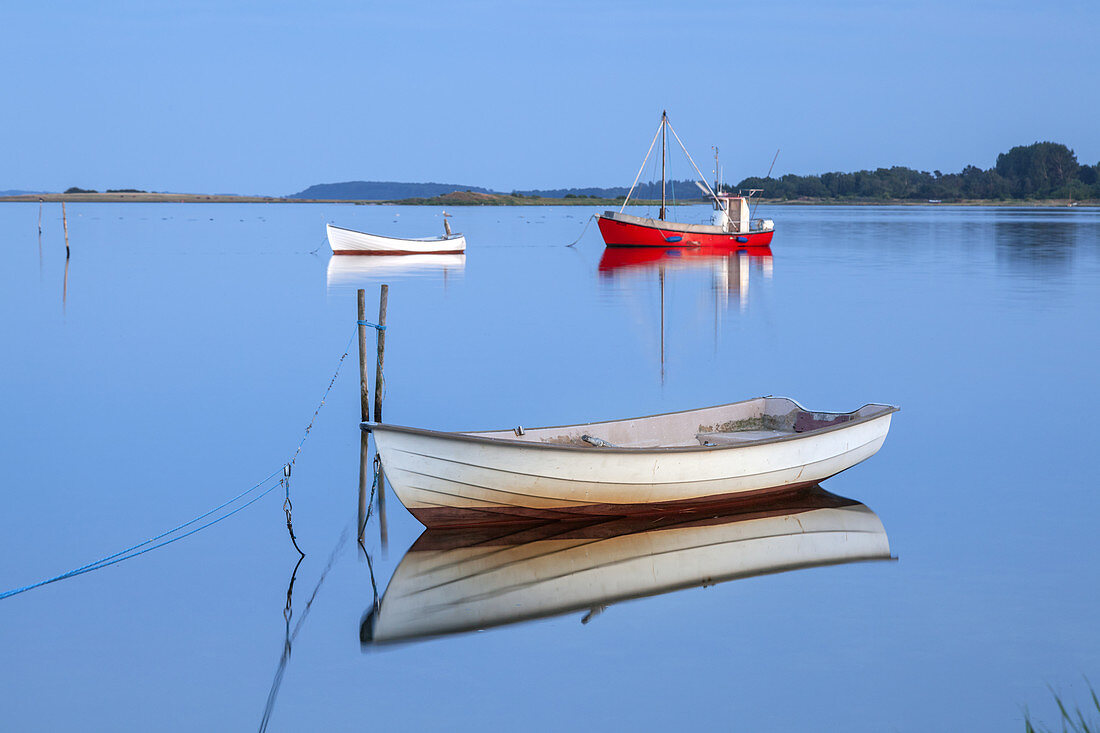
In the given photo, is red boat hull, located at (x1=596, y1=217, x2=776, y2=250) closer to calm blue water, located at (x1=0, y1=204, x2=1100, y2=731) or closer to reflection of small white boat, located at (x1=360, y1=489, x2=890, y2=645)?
calm blue water, located at (x1=0, y1=204, x2=1100, y2=731)

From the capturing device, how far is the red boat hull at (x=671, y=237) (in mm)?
58438

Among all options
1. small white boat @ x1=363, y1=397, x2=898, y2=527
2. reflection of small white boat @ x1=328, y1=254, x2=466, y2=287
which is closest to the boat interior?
small white boat @ x1=363, y1=397, x2=898, y2=527

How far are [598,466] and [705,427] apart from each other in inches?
110

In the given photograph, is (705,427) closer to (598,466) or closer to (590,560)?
(598,466)

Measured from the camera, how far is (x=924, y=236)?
82.4 meters

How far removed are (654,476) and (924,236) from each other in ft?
250

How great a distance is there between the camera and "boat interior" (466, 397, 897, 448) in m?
12.1

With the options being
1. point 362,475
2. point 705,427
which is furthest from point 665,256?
point 362,475

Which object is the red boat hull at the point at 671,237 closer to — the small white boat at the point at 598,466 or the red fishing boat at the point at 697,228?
the red fishing boat at the point at 697,228

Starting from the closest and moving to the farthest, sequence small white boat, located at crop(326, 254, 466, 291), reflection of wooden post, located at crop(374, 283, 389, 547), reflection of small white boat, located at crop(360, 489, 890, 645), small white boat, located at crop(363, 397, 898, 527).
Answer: reflection of small white boat, located at crop(360, 489, 890, 645), small white boat, located at crop(363, 397, 898, 527), reflection of wooden post, located at crop(374, 283, 389, 547), small white boat, located at crop(326, 254, 466, 291)

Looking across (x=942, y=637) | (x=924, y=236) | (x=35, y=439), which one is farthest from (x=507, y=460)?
(x=924, y=236)

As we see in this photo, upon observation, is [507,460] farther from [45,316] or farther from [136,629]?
[45,316]

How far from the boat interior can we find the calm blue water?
36.9 inches

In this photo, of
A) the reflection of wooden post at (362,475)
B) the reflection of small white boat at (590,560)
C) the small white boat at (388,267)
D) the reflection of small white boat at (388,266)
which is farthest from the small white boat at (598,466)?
the reflection of small white boat at (388,266)
